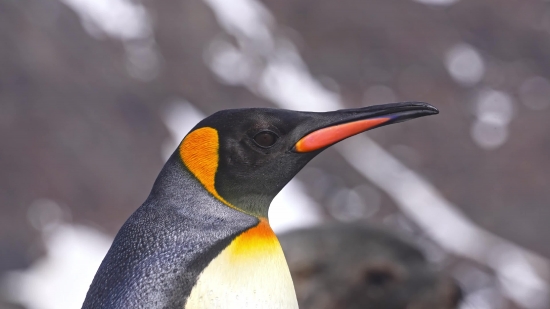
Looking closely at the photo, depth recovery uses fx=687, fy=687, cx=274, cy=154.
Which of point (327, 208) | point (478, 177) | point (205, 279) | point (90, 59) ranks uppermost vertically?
point (90, 59)

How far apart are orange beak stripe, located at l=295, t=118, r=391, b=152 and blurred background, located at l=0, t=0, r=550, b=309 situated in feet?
45.1

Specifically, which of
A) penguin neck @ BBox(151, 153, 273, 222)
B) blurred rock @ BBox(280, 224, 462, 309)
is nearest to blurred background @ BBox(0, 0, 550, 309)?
blurred rock @ BBox(280, 224, 462, 309)

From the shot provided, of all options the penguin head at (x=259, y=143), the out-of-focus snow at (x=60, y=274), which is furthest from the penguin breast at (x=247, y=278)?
the out-of-focus snow at (x=60, y=274)

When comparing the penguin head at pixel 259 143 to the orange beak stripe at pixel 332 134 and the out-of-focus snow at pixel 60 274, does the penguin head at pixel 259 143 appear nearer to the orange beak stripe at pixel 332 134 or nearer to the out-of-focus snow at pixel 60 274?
the orange beak stripe at pixel 332 134

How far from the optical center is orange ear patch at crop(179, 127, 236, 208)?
2.06 m

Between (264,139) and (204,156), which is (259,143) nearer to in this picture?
(264,139)

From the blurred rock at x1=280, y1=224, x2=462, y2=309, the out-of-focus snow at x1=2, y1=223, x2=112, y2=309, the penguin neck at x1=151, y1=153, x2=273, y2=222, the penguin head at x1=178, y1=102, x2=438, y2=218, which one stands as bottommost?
the penguin neck at x1=151, y1=153, x2=273, y2=222

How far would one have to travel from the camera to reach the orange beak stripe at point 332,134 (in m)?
2.07

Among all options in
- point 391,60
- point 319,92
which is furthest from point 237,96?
point 391,60

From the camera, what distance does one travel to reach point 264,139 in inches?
82.5

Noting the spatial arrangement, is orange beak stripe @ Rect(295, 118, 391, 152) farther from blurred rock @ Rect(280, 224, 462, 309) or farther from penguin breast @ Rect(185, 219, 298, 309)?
blurred rock @ Rect(280, 224, 462, 309)

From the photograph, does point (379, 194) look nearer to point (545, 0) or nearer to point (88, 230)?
point (88, 230)

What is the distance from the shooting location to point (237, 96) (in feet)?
95.9

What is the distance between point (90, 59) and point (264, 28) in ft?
28.9
